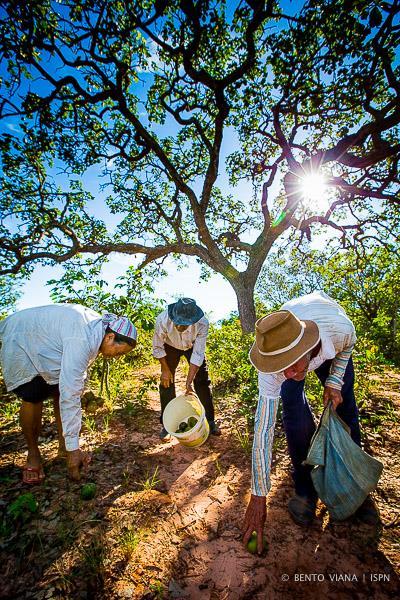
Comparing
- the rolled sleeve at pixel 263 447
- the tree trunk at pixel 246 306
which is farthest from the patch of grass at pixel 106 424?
the tree trunk at pixel 246 306

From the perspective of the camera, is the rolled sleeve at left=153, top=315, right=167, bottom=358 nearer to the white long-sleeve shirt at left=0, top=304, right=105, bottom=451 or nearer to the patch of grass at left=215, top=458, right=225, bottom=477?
the white long-sleeve shirt at left=0, top=304, right=105, bottom=451

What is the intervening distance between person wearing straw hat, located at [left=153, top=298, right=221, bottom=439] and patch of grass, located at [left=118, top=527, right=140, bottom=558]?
1420 millimetres

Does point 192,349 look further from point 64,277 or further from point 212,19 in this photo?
point 212,19

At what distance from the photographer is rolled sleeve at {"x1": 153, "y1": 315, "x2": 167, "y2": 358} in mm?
3365

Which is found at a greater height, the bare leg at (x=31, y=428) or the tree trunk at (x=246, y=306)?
the tree trunk at (x=246, y=306)

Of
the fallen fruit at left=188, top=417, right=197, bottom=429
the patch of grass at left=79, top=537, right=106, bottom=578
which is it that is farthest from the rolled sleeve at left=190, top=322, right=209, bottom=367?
the patch of grass at left=79, top=537, right=106, bottom=578

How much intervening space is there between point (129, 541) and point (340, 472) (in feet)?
5.40

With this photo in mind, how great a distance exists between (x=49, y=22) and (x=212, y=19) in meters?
3.46

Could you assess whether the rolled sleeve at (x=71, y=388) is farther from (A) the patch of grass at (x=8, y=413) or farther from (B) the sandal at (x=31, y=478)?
(A) the patch of grass at (x=8, y=413)

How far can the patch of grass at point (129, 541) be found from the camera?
191cm

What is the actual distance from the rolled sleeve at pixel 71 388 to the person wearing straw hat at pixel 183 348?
1.12m

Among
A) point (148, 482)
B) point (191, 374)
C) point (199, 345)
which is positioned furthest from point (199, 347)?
point (148, 482)

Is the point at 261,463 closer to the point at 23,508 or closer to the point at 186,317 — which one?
the point at 186,317

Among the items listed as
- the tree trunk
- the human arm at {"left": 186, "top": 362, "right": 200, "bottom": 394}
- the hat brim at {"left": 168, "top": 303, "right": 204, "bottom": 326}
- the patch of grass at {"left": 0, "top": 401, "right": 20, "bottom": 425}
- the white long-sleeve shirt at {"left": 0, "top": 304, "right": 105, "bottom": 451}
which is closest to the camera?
the white long-sleeve shirt at {"left": 0, "top": 304, "right": 105, "bottom": 451}
